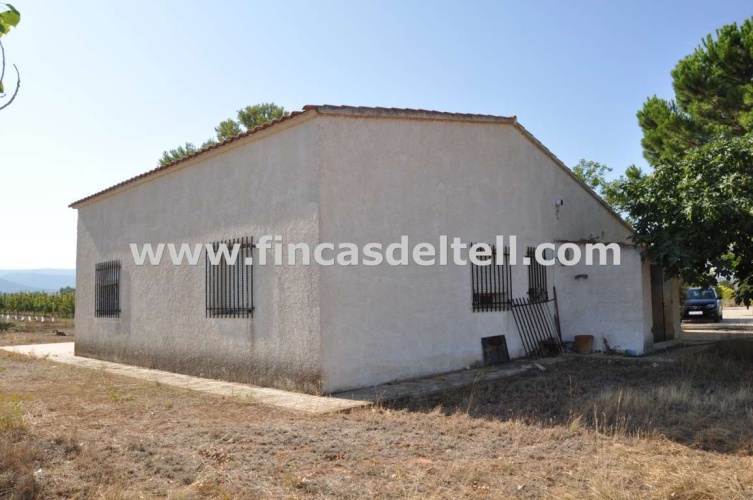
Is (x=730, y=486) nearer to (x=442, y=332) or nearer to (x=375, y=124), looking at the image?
(x=442, y=332)

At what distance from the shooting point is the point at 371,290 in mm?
8375

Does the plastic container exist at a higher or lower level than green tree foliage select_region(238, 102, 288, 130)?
lower

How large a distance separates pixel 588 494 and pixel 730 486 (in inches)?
40.5

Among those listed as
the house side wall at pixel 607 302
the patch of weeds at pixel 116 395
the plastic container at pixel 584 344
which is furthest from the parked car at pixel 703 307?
the patch of weeds at pixel 116 395

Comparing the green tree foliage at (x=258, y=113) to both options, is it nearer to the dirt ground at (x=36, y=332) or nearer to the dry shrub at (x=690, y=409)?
the dirt ground at (x=36, y=332)

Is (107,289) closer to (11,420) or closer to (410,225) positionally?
(410,225)

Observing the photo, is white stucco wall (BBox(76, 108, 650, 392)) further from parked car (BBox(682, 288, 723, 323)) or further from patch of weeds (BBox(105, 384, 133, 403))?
parked car (BBox(682, 288, 723, 323))

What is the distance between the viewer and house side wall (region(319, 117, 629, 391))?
318 inches

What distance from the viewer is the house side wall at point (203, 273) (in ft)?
26.8

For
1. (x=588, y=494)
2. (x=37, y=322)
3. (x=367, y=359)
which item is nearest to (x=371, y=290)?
(x=367, y=359)

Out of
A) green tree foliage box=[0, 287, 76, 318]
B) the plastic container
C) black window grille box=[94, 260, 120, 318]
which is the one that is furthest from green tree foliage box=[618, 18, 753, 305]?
green tree foliage box=[0, 287, 76, 318]

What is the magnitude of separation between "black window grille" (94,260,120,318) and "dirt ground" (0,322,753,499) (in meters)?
4.94

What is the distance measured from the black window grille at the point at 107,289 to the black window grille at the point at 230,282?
3.98m

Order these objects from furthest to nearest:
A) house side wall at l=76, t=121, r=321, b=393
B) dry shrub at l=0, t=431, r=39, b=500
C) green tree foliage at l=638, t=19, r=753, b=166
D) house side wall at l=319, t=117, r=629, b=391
Answer: green tree foliage at l=638, t=19, r=753, b=166, house side wall at l=76, t=121, r=321, b=393, house side wall at l=319, t=117, r=629, b=391, dry shrub at l=0, t=431, r=39, b=500
